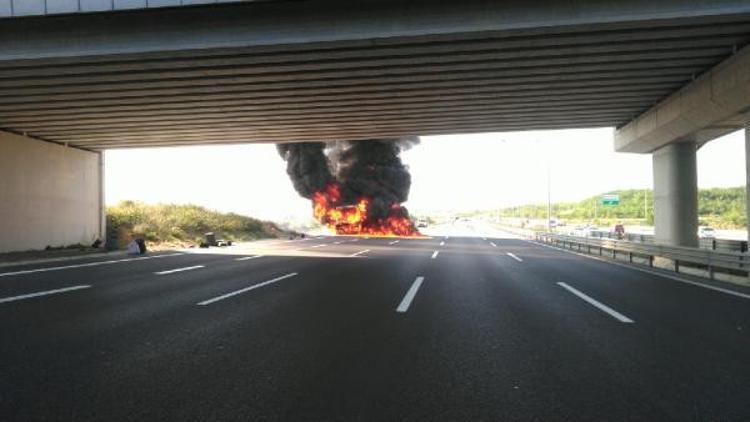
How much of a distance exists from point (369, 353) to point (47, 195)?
21.9 meters

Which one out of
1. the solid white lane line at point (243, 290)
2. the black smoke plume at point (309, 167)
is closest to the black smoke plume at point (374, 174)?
the black smoke plume at point (309, 167)

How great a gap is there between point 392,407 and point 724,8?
11403mm

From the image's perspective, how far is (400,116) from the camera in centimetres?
2072

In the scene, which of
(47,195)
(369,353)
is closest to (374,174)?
(47,195)

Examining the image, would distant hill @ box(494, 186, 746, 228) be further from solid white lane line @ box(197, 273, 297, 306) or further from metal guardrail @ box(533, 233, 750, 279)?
solid white lane line @ box(197, 273, 297, 306)

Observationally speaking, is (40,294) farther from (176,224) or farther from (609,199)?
(609,199)

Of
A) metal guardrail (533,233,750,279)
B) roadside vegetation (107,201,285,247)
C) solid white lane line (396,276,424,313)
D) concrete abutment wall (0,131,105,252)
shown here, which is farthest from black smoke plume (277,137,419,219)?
solid white lane line (396,276,424,313)

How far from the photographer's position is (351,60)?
13.6 meters

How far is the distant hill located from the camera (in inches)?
2778

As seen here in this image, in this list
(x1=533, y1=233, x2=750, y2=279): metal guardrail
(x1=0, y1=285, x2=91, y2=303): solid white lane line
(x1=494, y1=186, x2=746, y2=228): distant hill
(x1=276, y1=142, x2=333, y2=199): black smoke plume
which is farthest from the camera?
(x1=494, y1=186, x2=746, y2=228): distant hill

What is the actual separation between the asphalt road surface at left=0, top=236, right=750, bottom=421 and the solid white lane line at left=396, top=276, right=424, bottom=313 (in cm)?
4

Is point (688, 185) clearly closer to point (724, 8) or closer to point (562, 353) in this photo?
point (724, 8)

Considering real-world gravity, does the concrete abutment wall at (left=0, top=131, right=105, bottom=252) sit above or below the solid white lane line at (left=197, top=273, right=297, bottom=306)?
above

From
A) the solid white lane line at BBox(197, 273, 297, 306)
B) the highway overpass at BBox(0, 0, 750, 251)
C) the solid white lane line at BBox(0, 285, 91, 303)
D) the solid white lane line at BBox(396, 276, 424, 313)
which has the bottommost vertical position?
the solid white lane line at BBox(396, 276, 424, 313)
